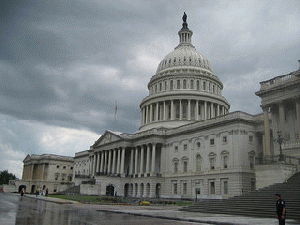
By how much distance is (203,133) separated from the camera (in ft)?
211

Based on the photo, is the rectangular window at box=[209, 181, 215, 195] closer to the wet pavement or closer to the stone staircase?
the stone staircase

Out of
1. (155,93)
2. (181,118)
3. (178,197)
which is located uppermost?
(155,93)

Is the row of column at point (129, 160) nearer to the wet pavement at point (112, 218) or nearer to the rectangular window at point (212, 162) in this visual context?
the rectangular window at point (212, 162)

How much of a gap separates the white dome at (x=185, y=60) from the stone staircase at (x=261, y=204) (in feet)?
212

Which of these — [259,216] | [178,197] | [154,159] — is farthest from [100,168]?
[259,216]

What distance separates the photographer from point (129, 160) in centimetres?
8656

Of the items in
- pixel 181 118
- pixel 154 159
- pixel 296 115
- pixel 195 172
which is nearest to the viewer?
pixel 296 115

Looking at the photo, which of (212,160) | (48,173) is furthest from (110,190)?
(48,173)

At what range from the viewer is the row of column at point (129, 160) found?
75081mm

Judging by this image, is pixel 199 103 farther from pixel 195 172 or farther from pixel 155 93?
pixel 195 172

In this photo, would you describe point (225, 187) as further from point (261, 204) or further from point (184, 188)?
point (261, 204)

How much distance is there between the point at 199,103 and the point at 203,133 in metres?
24.9

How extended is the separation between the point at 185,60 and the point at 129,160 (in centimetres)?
3549

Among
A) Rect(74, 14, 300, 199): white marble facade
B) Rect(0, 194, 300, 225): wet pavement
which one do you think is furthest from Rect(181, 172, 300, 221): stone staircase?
Rect(74, 14, 300, 199): white marble facade
